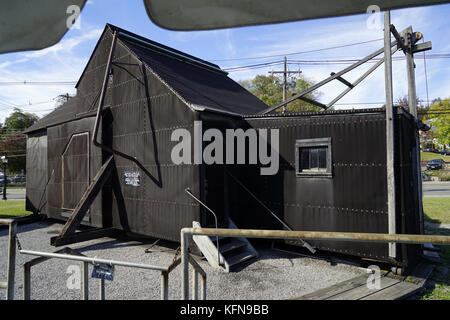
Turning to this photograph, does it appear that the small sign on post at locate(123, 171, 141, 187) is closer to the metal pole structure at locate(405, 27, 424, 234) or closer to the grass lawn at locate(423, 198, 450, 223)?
the metal pole structure at locate(405, 27, 424, 234)

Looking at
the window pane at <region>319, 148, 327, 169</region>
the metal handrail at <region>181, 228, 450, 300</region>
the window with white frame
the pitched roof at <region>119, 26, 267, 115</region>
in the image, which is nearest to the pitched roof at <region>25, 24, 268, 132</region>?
the pitched roof at <region>119, 26, 267, 115</region>

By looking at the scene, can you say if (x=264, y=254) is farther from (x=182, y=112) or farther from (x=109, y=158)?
(x=109, y=158)

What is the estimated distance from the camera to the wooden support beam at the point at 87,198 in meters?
9.10

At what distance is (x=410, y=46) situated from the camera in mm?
8008

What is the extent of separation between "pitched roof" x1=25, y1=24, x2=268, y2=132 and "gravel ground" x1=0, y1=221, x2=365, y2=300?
461 centimetres

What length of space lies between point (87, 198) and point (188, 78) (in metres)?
6.23

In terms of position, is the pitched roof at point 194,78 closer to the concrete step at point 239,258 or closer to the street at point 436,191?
the concrete step at point 239,258

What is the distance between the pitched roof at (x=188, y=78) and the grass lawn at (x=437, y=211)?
9.43 m

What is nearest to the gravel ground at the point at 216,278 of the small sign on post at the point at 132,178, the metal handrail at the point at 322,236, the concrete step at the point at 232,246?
the concrete step at the point at 232,246

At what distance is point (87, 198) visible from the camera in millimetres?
9461

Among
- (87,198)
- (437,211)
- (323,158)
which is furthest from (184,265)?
(437,211)

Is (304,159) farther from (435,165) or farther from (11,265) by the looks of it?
(435,165)

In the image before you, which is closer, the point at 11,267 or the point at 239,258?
the point at 11,267
